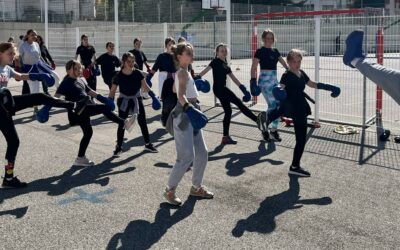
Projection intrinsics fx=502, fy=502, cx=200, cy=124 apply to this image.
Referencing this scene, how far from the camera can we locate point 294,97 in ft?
21.2

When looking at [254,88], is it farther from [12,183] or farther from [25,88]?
[25,88]

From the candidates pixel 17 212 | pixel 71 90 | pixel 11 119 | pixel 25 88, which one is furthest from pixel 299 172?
pixel 25 88

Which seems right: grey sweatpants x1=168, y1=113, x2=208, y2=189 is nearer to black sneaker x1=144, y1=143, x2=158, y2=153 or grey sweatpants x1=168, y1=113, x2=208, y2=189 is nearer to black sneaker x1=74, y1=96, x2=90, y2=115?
black sneaker x1=74, y1=96, x2=90, y2=115

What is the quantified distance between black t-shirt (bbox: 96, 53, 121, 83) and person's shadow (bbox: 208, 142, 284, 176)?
15.0ft

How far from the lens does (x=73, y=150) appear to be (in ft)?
26.0

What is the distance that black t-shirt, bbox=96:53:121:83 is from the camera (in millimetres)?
11602

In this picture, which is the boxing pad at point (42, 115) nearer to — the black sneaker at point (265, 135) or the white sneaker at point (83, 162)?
the white sneaker at point (83, 162)

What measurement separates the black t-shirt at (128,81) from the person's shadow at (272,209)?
9.20 feet

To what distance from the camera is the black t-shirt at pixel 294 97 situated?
252 inches

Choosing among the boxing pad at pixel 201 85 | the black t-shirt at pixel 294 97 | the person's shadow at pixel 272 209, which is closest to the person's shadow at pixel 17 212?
the person's shadow at pixel 272 209

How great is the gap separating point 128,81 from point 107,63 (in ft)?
14.6

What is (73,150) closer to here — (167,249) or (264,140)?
(264,140)

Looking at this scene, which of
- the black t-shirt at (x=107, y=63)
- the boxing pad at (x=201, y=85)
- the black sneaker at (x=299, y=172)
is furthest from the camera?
the black t-shirt at (x=107, y=63)

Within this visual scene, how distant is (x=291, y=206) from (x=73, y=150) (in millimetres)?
4032
